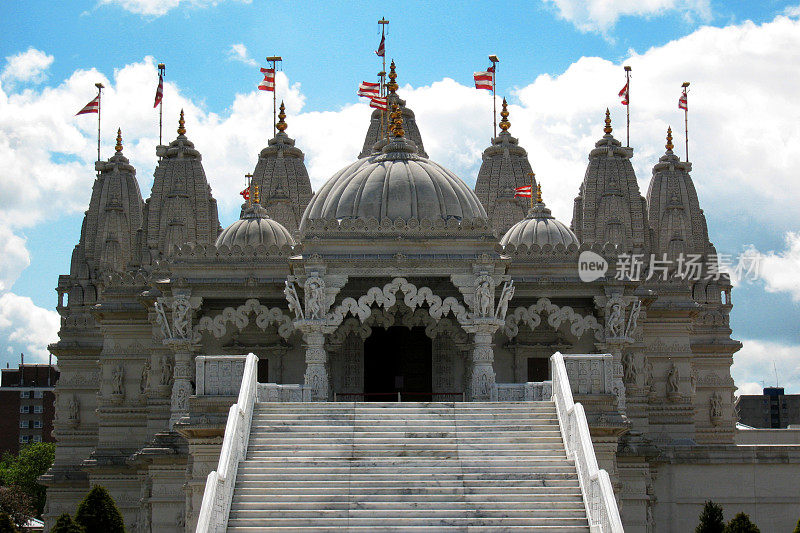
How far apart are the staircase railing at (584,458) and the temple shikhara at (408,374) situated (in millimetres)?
68

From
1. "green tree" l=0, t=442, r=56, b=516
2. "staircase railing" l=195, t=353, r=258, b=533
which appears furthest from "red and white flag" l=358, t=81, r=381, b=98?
"green tree" l=0, t=442, r=56, b=516

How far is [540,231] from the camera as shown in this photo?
4444 cm

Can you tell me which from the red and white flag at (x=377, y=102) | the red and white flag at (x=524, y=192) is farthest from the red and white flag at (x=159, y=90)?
the red and white flag at (x=524, y=192)

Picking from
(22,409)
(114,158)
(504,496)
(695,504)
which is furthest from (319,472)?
(22,409)

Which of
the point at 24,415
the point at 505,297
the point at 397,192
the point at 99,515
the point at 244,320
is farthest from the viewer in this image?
the point at 24,415

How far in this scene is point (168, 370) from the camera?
42.8 m

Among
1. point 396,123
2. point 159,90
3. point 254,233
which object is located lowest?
point 254,233

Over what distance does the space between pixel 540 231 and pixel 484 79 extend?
1549 centimetres

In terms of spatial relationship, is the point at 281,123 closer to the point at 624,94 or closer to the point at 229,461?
the point at 624,94

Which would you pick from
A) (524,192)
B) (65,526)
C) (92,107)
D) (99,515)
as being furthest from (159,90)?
(65,526)

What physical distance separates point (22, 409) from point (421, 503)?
89.2m

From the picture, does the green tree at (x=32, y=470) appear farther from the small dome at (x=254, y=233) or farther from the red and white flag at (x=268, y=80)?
the small dome at (x=254, y=233)

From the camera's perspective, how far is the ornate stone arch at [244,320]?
129 feet

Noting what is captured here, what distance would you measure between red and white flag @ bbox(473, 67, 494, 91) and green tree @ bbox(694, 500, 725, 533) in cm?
2418
